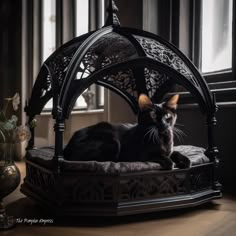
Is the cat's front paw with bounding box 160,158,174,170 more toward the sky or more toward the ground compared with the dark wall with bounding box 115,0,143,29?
more toward the ground

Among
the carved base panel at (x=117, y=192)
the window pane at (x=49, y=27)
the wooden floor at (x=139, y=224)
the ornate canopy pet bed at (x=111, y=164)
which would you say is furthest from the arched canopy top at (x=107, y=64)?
the window pane at (x=49, y=27)

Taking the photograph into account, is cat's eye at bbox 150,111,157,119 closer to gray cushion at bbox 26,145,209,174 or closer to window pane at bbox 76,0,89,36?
gray cushion at bbox 26,145,209,174

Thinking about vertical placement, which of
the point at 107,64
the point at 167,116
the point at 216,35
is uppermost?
the point at 216,35

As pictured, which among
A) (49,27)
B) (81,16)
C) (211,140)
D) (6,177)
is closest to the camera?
(6,177)

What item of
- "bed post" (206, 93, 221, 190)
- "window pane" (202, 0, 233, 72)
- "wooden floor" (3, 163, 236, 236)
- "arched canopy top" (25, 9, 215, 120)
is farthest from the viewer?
"window pane" (202, 0, 233, 72)

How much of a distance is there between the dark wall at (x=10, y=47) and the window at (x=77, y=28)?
0.94 feet

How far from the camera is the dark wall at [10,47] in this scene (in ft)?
10.0

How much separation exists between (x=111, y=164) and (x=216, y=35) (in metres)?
1.18

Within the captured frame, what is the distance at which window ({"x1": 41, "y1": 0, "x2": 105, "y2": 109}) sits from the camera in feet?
8.59

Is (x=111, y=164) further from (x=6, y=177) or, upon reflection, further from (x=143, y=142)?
(x=6, y=177)

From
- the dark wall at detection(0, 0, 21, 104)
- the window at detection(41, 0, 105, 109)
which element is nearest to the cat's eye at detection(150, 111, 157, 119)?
the window at detection(41, 0, 105, 109)

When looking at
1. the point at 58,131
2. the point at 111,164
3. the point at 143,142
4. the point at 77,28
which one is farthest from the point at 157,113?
the point at 77,28

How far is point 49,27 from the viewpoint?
3.32 metres

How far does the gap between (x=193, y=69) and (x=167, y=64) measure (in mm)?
145
